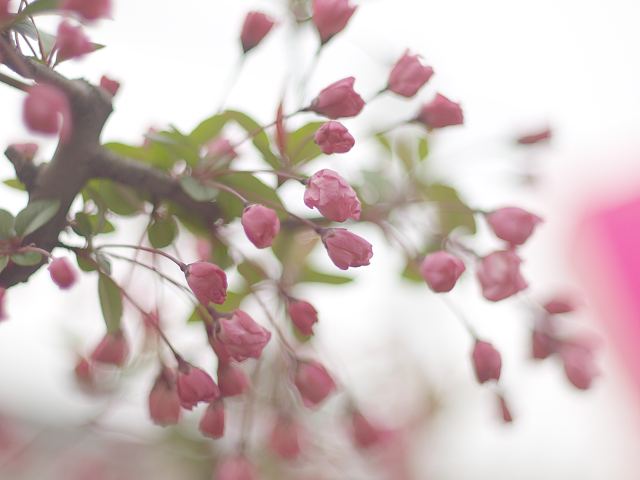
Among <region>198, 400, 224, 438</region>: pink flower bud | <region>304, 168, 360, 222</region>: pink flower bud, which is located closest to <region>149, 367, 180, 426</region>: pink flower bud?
<region>198, 400, 224, 438</region>: pink flower bud

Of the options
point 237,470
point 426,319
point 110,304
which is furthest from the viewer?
point 426,319

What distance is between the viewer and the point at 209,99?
1.29 meters

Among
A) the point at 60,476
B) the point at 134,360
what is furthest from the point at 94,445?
the point at 134,360

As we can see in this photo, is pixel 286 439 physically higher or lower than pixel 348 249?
lower

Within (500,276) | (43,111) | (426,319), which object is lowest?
(426,319)

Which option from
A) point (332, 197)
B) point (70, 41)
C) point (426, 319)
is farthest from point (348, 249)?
point (426, 319)

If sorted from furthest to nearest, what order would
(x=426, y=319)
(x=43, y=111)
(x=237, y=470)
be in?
1. (x=426, y=319)
2. (x=237, y=470)
3. (x=43, y=111)

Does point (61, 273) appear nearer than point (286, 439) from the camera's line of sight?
Yes

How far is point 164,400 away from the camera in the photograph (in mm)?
372

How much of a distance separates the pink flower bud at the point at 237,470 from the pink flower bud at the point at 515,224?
0.72ft

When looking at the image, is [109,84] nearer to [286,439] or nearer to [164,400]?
[164,400]

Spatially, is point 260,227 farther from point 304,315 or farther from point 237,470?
point 237,470

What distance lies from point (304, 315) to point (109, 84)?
14 centimetres

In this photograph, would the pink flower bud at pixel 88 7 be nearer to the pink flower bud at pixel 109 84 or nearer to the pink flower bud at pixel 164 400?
the pink flower bud at pixel 109 84
